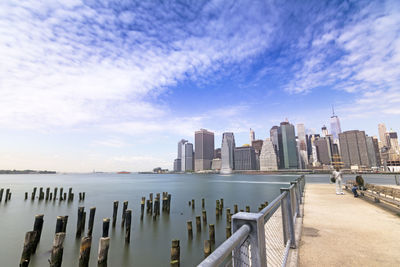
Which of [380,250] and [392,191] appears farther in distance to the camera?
[392,191]

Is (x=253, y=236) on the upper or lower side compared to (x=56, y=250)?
upper

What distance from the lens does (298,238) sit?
5930mm

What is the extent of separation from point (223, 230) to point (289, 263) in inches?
530

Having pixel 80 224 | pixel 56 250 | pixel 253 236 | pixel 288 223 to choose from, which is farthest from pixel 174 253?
pixel 80 224

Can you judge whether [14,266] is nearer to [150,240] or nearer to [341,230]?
[150,240]

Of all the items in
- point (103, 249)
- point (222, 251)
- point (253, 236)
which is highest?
point (222, 251)

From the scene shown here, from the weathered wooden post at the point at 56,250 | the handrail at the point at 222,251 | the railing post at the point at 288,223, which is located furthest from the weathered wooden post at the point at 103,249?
the handrail at the point at 222,251

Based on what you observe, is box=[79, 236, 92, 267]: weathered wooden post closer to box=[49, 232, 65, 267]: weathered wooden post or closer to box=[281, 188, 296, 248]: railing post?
box=[49, 232, 65, 267]: weathered wooden post

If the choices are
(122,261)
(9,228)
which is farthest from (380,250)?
(9,228)

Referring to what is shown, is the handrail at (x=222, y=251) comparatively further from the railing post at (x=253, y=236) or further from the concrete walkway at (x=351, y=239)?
the concrete walkway at (x=351, y=239)

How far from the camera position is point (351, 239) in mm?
5832

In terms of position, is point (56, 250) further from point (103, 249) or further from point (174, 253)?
point (174, 253)

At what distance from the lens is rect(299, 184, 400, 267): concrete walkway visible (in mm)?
4605

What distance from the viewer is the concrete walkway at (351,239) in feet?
15.1
